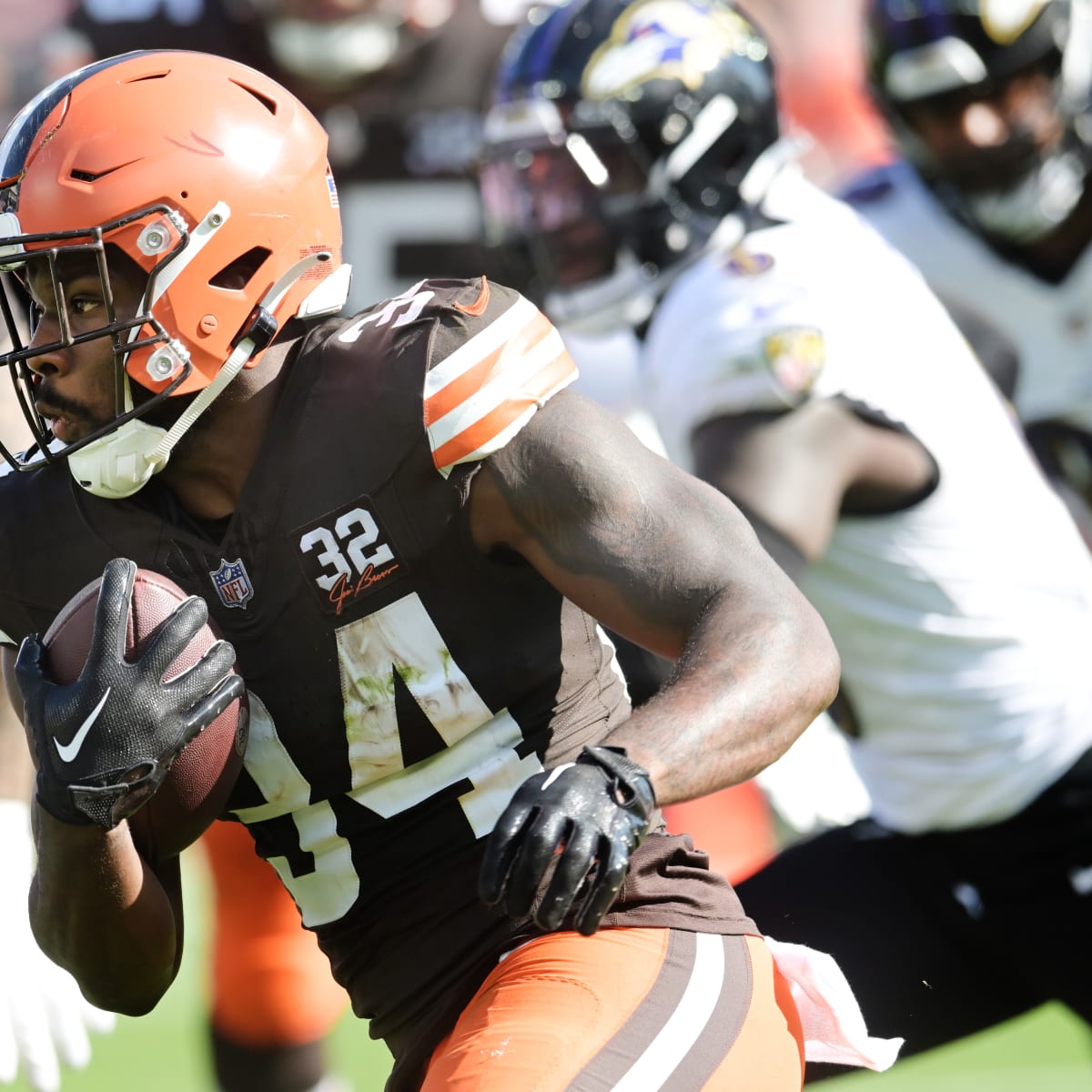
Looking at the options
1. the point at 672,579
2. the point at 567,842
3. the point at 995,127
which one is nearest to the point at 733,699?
the point at 672,579

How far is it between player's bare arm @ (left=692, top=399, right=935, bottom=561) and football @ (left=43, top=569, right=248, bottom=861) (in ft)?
4.29

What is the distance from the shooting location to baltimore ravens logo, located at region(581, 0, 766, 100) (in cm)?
411

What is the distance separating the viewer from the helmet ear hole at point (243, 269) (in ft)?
→ 7.00

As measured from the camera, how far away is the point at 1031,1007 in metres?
3.29

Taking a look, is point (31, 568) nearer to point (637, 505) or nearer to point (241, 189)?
point (241, 189)

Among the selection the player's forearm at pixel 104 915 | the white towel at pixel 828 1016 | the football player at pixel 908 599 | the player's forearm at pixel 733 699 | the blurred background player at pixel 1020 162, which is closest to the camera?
the player's forearm at pixel 733 699

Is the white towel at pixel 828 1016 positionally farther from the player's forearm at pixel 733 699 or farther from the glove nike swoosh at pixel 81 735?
the glove nike swoosh at pixel 81 735

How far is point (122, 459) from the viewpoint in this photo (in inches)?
81.7

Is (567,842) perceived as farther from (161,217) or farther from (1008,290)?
(1008,290)

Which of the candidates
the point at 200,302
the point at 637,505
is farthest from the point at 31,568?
the point at 637,505

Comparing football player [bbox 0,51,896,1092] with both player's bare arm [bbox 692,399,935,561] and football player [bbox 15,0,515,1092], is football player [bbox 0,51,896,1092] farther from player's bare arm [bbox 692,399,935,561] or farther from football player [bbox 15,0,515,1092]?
football player [bbox 15,0,515,1092]

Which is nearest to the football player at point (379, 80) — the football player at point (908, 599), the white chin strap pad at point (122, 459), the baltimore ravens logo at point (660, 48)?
the baltimore ravens logo at point (660, 48)

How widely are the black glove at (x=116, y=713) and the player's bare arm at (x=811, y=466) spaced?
1.40m

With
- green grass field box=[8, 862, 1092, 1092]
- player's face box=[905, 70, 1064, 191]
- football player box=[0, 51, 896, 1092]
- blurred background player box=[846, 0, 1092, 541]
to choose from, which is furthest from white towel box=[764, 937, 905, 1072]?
player's face box=[905, 70, 1064, 191]
